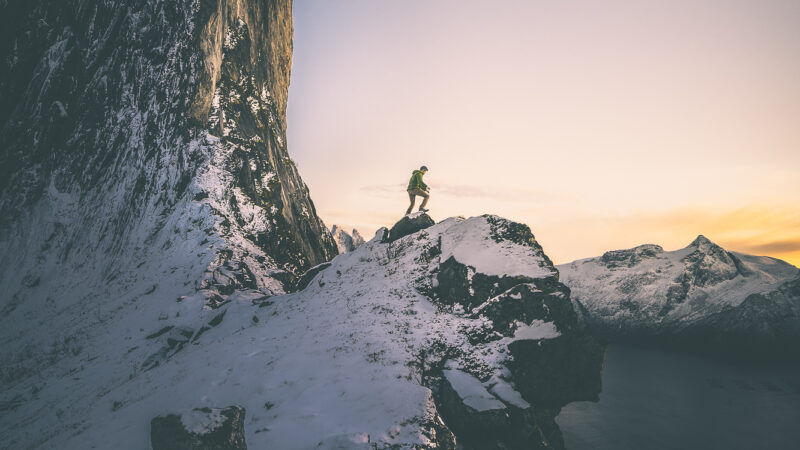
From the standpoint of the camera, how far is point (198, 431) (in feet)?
21.1

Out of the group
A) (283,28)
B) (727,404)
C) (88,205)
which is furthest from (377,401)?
(283,28)

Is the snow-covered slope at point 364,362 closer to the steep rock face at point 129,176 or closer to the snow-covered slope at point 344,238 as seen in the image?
the steep rock face at point 129,176

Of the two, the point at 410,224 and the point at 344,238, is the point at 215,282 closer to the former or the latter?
the point at 410,224

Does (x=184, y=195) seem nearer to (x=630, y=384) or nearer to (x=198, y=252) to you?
(x=198, y=252)

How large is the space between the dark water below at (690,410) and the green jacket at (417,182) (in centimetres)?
1649

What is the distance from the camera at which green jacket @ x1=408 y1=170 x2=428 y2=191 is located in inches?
765

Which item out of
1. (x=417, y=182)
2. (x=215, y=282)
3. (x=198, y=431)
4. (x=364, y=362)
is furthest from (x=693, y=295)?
(x=198, y=431)

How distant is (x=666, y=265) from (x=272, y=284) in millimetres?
73336

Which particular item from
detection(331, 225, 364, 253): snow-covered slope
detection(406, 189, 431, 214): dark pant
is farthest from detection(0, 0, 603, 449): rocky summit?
detection(331, 225, 364, 253): snow-covered slope

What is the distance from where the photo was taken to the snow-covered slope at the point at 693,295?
42656mm

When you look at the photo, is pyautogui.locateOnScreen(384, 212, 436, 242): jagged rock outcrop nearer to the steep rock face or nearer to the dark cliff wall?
the steep rock face

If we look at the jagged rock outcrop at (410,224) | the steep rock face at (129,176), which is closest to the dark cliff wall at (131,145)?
the steep rock face at (129,176)

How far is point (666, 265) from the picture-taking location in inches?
2549

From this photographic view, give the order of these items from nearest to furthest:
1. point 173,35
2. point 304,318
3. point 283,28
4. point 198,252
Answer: point 304,318 < point 198,252 < point 173,35 < point 283,28
